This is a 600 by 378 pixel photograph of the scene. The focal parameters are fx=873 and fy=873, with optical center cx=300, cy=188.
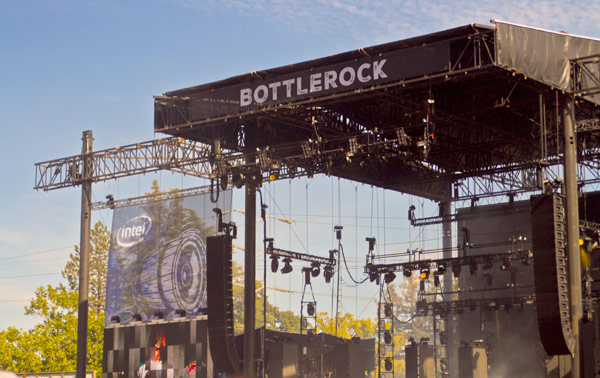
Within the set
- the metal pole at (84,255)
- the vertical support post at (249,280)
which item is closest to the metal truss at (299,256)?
the vertical support post at (249,280)

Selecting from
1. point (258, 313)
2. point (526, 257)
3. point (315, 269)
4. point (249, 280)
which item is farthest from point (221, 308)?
point (258, 313)

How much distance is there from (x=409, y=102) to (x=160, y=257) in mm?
16228

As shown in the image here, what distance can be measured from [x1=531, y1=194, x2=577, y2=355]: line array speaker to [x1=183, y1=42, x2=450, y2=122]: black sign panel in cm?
427

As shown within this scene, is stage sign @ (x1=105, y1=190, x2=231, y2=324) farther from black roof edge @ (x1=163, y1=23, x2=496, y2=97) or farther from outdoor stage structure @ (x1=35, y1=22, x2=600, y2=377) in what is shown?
black roof edge @ (x1=163, y1=23, x2=496, y2=97)

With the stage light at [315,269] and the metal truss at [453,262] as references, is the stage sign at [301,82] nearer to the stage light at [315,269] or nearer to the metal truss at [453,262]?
the stage light at [315,269]

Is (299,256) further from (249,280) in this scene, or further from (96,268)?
(96,268)

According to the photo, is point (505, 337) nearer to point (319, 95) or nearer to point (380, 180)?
point (380, 180)

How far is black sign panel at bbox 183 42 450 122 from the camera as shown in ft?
70.2

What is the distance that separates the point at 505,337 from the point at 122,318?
15563mm

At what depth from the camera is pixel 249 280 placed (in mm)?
28703

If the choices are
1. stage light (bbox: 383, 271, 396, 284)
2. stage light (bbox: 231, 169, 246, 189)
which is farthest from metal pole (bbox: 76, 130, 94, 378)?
stage light (bbox: 383, 271, 396, 284)

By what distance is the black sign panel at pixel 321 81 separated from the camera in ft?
70.2

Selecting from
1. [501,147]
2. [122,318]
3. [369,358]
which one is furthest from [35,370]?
[501,147]

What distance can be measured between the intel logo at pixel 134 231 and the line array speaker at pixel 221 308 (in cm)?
1190
